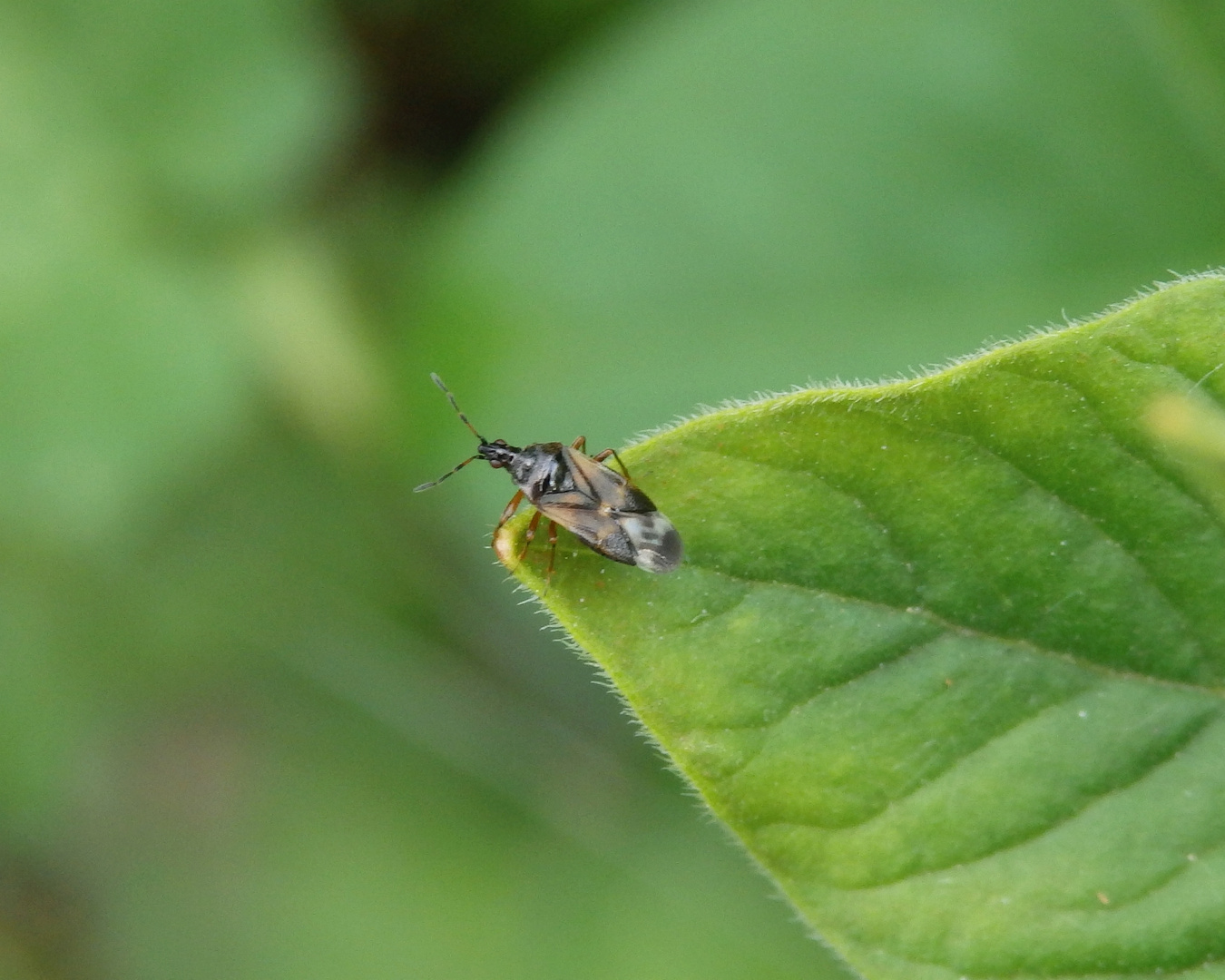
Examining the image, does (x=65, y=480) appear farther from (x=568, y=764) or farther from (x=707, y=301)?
(x=707, y=301)

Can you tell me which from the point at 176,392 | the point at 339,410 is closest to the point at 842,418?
the point at 339,410

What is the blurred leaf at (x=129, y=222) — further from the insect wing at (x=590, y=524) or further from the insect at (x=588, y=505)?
the insect wing at (x=590, y=524)

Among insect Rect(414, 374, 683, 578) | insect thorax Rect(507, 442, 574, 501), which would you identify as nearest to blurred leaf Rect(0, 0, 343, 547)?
insect Rect(414, 374, 683, 578)

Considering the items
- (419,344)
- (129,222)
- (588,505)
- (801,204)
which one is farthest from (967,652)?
(129,222)

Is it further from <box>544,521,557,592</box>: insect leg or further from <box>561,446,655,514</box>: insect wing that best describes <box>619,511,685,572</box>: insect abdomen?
<box>544,521,557,592</box>: insect leg

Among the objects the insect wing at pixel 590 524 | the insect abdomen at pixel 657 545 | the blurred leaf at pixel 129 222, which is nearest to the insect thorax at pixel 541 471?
the insect wing at pixel 590 524

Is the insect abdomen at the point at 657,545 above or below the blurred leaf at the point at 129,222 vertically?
below

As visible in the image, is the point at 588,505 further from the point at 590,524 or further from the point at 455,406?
the point at 455,406
